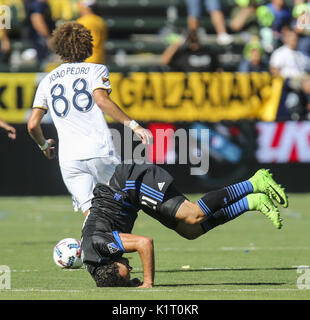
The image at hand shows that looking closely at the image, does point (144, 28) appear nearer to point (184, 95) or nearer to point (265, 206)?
point (184, 95)

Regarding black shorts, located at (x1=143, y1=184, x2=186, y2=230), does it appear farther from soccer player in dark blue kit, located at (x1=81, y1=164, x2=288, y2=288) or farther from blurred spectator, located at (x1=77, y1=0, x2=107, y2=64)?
blurred spectator, located at (x1=77, y1=0, x2=107, y2=64)

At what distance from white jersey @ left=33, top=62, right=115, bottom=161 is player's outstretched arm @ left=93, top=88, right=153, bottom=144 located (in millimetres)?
370

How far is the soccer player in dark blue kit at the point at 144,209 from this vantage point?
26.7ft

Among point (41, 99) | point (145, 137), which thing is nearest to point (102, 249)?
point (145, 137)

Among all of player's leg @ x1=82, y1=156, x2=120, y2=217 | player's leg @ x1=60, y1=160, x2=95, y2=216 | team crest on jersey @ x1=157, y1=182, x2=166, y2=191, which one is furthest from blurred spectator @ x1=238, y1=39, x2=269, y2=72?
team crest on jersey @ x1=157, y1=182, x2=166, y2=191

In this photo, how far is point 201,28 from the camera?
2353 cm

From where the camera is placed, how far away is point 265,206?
8.25 metres

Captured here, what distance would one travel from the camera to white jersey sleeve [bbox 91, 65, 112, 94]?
28.6 feet

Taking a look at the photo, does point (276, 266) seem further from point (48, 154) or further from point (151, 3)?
point (151, 3)

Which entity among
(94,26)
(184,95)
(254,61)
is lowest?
(184,95)

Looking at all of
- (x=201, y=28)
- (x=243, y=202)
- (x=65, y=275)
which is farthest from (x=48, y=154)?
(x=201, y=28)

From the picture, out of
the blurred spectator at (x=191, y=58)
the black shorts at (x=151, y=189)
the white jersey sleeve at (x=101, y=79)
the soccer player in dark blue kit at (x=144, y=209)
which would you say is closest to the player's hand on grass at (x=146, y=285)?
the soccer player in dark blue kit at (x=144, y=209)

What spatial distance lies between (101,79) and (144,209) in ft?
4.35

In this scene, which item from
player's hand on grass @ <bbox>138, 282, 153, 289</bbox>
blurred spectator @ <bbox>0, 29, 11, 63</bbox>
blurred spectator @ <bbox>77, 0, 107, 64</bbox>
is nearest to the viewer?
player's hand on grass @ <bbox>138, 282, 153, 289</bbox>
